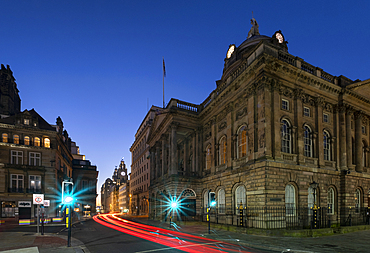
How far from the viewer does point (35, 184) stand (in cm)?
4784

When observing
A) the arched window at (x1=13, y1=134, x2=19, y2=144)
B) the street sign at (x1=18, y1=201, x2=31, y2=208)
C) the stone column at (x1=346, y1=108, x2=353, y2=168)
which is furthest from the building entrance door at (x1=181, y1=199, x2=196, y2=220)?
the arched window at (x1=13, y1=134, x2=19, y2=144)

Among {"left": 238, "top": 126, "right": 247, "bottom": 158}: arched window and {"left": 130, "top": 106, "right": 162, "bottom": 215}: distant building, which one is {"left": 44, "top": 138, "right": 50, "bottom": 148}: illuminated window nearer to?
{"left": 130, "top": 106, "right": 162, "bottom": 215}: distant building

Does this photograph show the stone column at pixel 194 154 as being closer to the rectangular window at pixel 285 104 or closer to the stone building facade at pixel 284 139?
A: the stone building facade at pixel 284 139

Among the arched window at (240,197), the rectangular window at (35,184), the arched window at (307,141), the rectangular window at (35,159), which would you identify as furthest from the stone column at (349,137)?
the rectangular window at (35,159)

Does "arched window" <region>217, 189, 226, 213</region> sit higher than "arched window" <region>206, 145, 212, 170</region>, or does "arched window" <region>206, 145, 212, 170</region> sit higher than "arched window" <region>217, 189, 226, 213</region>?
"arched window" <region>206, 145, 212, 170</region>

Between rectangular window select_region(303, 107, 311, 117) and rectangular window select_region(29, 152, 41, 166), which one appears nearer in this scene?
rectangular window select_region(303, 107, 311, 117)

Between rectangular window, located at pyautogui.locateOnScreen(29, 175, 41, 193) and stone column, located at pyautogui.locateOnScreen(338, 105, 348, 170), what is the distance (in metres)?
45.9

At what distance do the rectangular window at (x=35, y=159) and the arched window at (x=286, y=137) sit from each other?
42.3 m

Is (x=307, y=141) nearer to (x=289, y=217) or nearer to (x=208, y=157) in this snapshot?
(x=289, y=217)

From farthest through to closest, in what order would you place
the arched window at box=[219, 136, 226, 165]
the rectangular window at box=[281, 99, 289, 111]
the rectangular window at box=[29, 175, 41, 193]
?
the rectangular window at box=[29, 175, 41, 193], the arched window at box=[219, 136, 226, 165], the rectangular window at box=[281, 99, 289, 111]

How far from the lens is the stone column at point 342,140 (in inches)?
1127

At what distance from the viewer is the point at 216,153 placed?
3384 centimetres

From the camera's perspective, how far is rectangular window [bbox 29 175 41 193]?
47219 mm

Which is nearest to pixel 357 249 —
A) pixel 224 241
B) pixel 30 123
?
pixel 224 241
